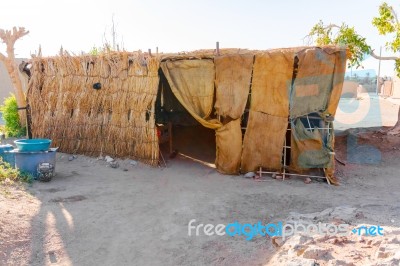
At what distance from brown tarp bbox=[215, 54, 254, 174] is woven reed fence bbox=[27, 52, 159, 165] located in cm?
149

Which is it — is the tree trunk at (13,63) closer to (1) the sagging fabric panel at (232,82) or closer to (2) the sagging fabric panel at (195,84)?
(2) the sagging fabric panel at (195,84)

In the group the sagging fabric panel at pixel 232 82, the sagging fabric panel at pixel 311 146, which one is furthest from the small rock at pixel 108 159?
the sagging fabric panel at pixel 311 146

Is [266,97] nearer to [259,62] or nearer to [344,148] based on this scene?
[259,62]

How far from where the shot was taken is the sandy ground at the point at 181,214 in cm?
358

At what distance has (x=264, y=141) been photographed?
22.9 ft

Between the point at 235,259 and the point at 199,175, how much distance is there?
3.58m

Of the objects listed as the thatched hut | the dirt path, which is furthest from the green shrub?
the dirt path

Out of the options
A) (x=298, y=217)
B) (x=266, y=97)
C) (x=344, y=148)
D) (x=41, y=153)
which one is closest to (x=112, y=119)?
(x=41, y=153)

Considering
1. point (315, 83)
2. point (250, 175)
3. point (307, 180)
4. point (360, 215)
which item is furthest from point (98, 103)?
point (360, 215)

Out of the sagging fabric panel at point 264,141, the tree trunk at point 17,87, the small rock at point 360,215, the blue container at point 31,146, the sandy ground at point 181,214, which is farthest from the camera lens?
the tree trunk at point 17,87

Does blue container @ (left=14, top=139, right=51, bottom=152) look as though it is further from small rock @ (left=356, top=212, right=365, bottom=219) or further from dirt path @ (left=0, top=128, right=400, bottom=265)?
small rock @ (left=356, top=212, right=365, bottom=219)

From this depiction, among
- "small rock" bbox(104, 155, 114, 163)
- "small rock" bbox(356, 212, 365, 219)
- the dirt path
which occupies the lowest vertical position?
the dirt path

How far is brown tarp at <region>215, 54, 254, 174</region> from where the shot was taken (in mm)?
6930

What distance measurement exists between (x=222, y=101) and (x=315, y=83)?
6.02ft
